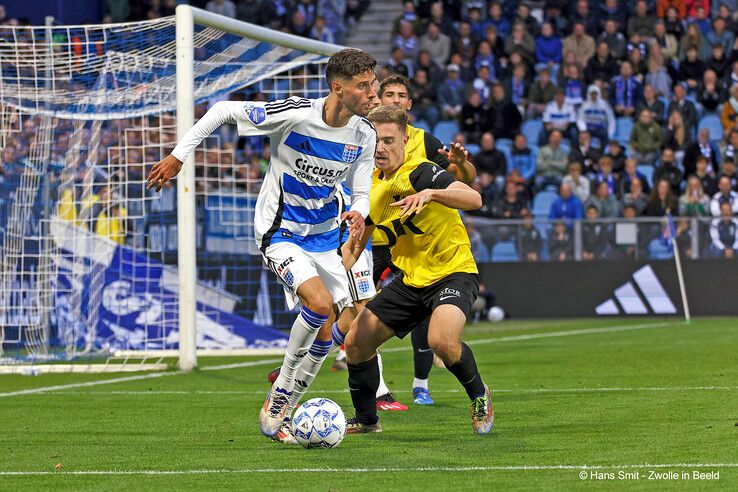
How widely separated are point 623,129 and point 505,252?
15.7 ft

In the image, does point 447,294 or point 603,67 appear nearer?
point 447,294

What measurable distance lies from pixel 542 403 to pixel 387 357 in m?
5.00

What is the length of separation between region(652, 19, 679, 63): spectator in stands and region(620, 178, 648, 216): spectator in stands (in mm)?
3827

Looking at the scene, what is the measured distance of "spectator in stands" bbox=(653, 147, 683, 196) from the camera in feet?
73.3

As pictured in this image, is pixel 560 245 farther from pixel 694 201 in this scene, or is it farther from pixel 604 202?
pixel 694 201

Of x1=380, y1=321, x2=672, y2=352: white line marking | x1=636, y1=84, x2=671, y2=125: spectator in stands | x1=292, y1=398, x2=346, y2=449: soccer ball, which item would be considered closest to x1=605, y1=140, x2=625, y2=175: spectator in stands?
x1=636, y1=84, x2=671, y2=125: spectator in stands

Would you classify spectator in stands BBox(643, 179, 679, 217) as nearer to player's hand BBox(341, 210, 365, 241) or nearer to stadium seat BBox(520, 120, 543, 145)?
stadium seat BBox(520, 120, 543, 145)

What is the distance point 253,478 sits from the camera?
19.9 ft

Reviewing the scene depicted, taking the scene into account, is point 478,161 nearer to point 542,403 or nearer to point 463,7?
point 463,7

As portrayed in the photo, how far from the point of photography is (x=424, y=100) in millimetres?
24844

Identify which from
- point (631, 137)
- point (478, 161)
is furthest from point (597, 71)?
point (478, 161)

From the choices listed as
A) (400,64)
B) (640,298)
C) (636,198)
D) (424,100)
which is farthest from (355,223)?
(400,64)

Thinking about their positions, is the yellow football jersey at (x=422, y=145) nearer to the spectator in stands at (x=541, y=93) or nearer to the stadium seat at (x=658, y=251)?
the stadium seat at (x=658, y=251)

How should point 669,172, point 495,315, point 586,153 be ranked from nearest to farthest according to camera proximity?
point 495,315 < point 669,172 < point 586,153
